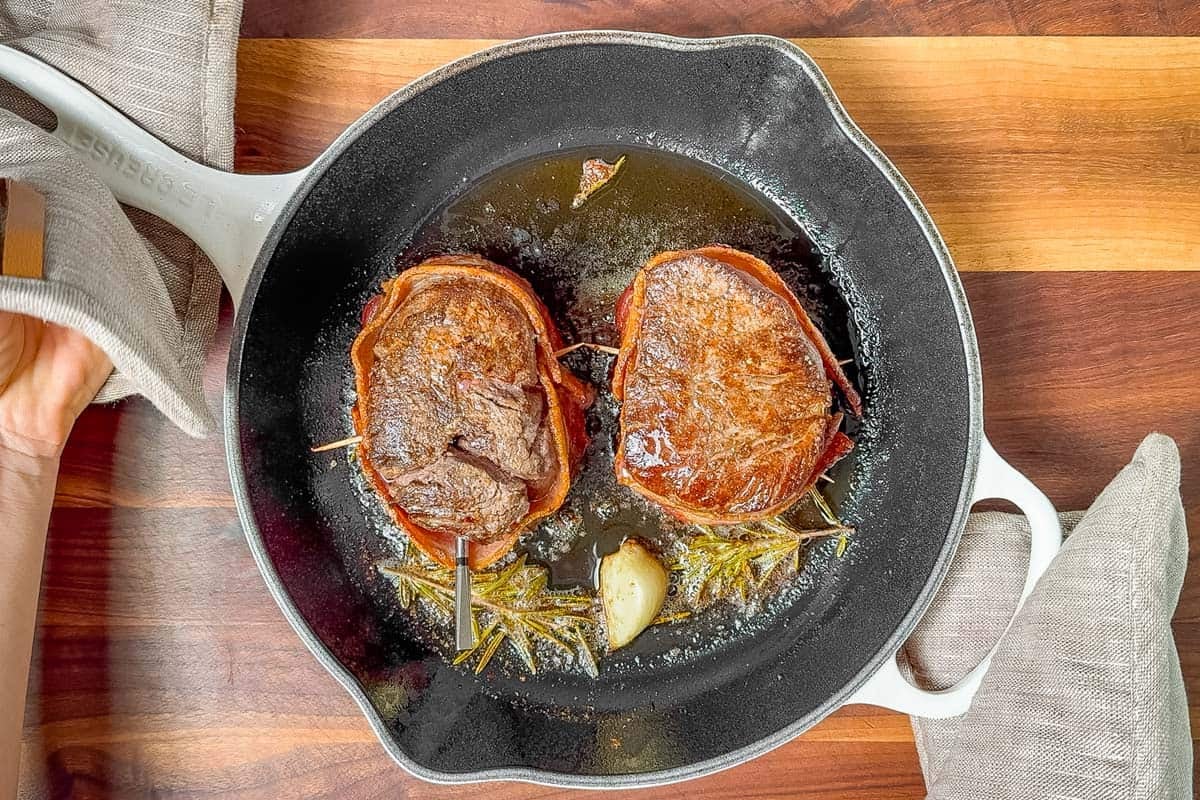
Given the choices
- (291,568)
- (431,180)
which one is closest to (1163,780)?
(291,568)

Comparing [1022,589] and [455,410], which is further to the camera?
[1022,589]

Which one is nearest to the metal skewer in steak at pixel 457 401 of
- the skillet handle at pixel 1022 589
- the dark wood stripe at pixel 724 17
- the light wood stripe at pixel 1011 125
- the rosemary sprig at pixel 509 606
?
the rosemary sprig at pixel 509 606

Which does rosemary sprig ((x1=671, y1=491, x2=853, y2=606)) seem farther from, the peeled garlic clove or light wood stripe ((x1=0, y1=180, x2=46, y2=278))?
light wood stripe ((x1=0, y1=180, x2=46, y2=278))

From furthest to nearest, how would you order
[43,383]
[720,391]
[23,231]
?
[720,391], [43,383], [23,231]

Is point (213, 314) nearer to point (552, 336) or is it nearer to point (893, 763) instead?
point (552, 336)

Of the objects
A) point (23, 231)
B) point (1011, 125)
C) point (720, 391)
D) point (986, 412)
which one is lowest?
point (986, 412)

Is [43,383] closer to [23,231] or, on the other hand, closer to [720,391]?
[23,231]

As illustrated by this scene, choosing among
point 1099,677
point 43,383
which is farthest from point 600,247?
point 1099,677

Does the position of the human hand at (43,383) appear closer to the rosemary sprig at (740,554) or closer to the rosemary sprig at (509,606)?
the rosemary sprig at (509,606)
